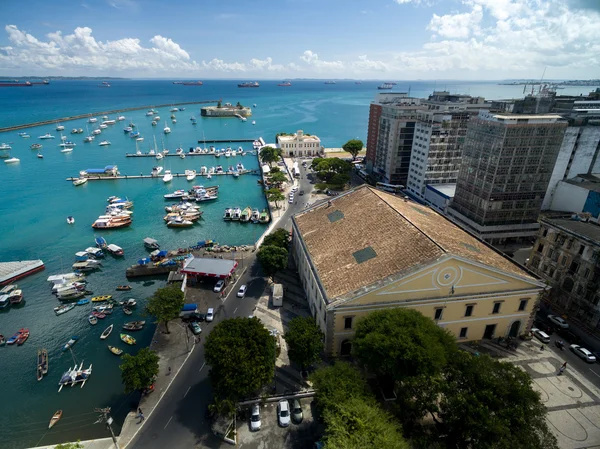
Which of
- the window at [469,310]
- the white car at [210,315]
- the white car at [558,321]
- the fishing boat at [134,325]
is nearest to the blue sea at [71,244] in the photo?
the fishing boat at [134,325]

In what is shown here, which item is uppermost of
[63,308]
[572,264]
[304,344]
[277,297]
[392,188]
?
[572,264]

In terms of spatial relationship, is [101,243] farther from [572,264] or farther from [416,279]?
[572,264]

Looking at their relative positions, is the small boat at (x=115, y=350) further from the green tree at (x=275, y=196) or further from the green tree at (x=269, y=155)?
the green tree at (x=269, y=155)

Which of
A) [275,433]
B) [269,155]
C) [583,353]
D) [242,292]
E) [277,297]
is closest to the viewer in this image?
[275,433]

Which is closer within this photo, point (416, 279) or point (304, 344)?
point (304, 344)

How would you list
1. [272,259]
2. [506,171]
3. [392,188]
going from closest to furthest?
[272,259]
[506,171]
[392,188]

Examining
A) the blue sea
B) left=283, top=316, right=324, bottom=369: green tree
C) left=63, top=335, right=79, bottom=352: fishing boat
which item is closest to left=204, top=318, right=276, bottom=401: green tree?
left=283, top=316, right=324, bottom=369: green tree

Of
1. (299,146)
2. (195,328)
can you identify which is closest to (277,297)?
(195,328)

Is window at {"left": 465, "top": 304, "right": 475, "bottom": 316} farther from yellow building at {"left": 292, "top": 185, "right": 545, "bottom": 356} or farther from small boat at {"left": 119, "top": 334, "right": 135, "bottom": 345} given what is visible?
small boat at {"left": 119, "top": 334, "right": 135, "bottom": 345}
